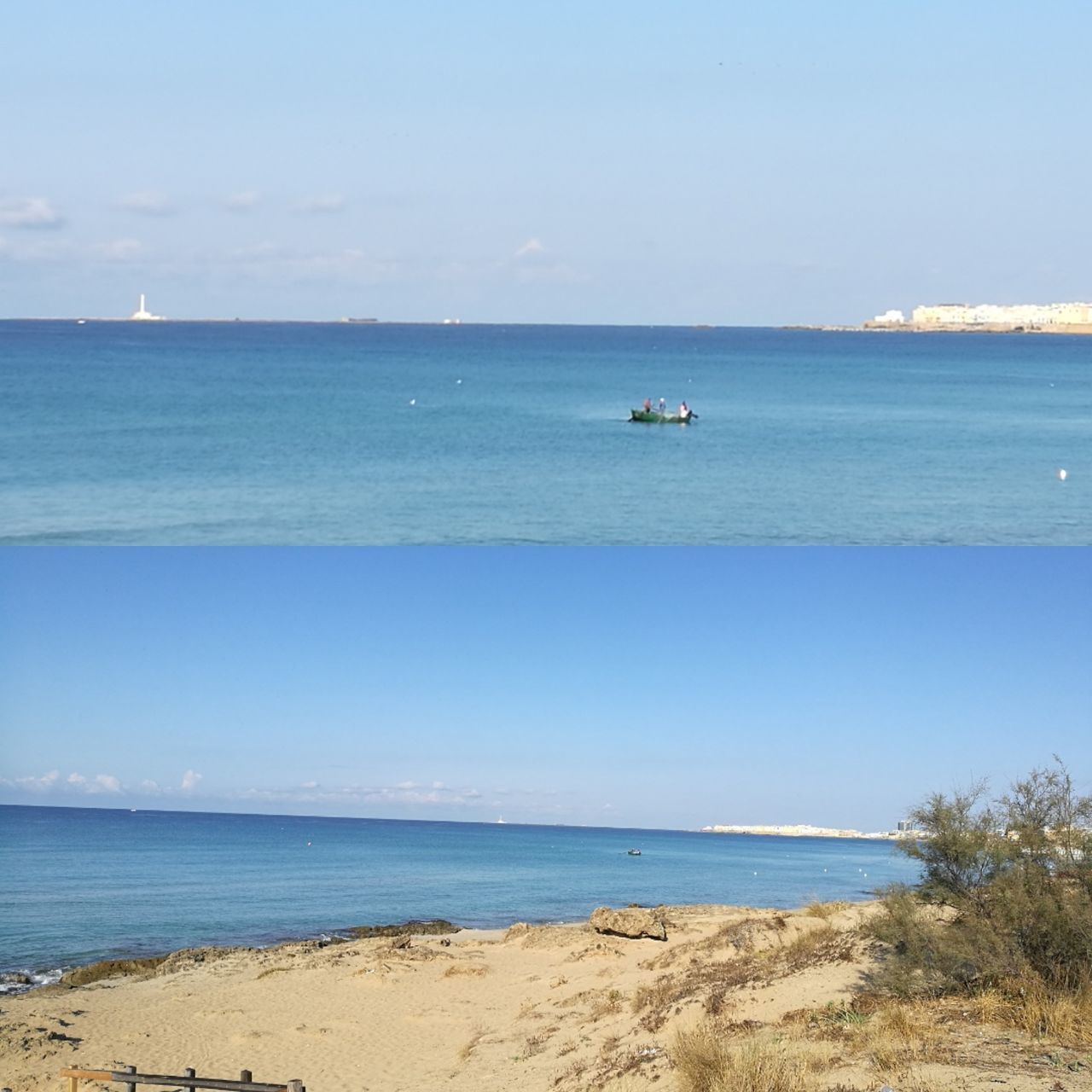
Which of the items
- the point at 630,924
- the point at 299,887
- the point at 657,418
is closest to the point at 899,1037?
the point at 630,924

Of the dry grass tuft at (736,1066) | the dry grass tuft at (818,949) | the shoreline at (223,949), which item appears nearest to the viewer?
the dry grass tuft at (736,1066)

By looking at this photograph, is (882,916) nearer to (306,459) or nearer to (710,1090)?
(710,1090)

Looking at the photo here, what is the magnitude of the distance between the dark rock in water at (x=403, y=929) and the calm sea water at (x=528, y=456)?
34.9 ft

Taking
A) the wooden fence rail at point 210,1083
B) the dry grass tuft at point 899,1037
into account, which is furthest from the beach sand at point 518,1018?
the wooden fence rail at point 210,1083

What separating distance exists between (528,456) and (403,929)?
25760mm

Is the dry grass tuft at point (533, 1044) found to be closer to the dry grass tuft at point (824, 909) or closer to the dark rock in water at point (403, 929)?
the dry grass tuft at point (824, 909)

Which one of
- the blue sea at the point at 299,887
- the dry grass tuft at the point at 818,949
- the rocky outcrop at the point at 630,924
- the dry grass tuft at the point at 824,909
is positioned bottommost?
the blue sea at the point at 299,887

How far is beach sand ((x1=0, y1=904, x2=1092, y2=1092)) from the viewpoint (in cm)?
1070

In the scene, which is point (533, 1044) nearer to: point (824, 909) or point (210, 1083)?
point (210, 1083)

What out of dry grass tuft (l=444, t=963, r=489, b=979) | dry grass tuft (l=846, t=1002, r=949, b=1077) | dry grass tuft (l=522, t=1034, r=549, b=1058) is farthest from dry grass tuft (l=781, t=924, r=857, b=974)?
dry grass tuft (l=444, t=963, r=489, b=979)

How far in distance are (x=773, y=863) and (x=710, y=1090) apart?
6616 cm

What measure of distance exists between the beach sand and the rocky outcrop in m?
0.18

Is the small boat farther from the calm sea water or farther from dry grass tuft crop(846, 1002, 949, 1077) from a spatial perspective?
dry grass tuft crop(846, 1002, 949, 1077)

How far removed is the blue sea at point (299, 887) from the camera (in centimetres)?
2939
